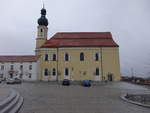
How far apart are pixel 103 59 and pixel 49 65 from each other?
15548 mm

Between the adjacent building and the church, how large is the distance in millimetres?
2260

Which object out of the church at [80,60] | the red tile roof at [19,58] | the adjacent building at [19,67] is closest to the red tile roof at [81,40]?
the church at [80,60]

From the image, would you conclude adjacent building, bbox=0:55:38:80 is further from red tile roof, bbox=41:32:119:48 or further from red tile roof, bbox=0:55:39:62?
red tile roof, bbox=41:32:119:48

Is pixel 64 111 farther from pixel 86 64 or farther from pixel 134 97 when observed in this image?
pixel 86 64

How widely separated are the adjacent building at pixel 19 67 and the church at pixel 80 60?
2.26 metres

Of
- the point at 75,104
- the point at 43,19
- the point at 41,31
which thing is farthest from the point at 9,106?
the point at 43,19

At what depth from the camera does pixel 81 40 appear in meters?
52.6

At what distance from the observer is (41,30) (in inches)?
2192

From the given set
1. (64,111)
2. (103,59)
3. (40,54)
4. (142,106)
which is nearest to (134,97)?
(142,106)

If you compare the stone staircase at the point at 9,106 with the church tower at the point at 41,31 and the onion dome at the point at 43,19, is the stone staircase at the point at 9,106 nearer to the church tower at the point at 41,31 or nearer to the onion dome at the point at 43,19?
the church tower at the point at 41,31

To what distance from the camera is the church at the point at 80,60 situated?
49.3 m

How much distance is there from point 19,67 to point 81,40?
2092 cm

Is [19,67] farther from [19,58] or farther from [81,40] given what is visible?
[81,40]

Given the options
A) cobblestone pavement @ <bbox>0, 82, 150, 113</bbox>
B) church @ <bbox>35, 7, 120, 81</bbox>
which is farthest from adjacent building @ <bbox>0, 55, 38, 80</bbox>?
cobblestone pavement @ <bbox>0, 82, 150, 113</bbox>
